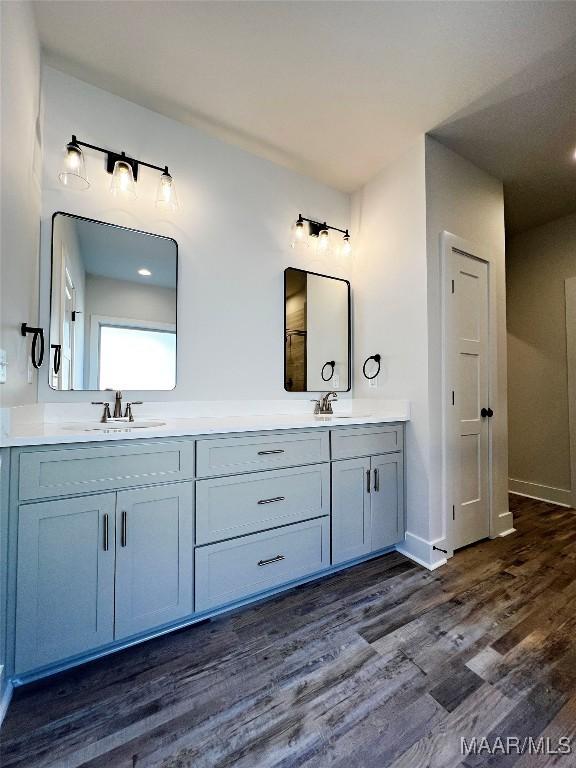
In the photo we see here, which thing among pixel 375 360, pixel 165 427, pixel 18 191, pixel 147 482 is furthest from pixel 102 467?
pixel 375 360

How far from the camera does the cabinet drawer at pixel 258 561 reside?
154 cm

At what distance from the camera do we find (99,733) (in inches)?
41.8

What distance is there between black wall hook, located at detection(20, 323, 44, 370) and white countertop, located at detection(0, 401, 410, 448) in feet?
0.95

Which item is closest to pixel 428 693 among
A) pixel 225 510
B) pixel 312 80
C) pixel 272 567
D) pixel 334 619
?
pixel 334 619

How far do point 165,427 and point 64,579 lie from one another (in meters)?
0.67

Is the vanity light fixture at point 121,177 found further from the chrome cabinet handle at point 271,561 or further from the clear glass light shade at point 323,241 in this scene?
the chrome cabinet handle at point 271,561

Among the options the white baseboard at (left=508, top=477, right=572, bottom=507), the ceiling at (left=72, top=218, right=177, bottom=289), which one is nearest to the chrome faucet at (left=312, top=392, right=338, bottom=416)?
the ceiling at (left=72, top=218, right=177, bottom=289)

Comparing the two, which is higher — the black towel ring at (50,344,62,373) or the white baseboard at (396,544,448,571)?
the black towel ring at (50,344,62,373)

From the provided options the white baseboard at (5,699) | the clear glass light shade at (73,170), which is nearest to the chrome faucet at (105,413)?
the white baseboard at (5,699)

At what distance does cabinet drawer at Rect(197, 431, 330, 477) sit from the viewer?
155cm

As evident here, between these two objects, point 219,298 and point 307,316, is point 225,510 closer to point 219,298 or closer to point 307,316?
point 219,298

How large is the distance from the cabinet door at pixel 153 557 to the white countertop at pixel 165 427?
243 millimetres

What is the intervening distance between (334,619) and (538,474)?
2824 mm

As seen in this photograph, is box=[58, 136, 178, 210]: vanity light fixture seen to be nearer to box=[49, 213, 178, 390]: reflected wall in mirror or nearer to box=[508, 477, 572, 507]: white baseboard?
box=[49, 213, 178, 390]: reflected wall in mirror
